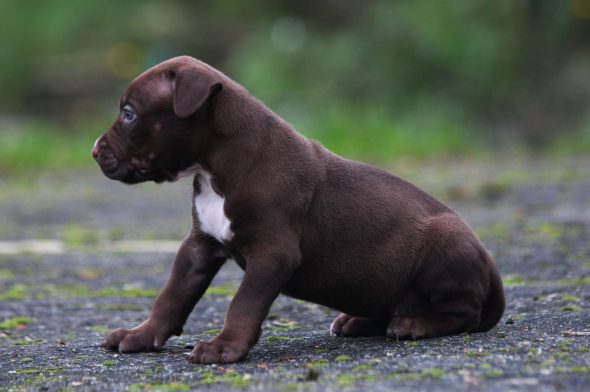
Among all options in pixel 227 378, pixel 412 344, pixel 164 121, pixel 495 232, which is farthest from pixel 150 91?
pixel 495 232

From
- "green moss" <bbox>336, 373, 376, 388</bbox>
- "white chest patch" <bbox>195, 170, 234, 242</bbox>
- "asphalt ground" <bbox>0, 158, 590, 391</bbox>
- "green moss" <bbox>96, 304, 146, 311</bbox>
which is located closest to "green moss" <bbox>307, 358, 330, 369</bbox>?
"asphalt ground" <bbox>0, 158, 590, 391</bbox>

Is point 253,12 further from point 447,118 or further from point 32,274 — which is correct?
point 32,274

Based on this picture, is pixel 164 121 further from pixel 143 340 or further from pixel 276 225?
pixel 143 340

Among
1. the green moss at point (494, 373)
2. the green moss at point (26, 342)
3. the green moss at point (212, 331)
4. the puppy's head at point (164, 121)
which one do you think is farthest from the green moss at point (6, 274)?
the green moss at point (494, 373)

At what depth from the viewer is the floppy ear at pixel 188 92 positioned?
4102mm

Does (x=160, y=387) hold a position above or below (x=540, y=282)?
below

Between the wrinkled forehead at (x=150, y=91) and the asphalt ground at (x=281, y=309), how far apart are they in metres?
0.87

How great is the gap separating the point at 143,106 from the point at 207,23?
14.3 meters

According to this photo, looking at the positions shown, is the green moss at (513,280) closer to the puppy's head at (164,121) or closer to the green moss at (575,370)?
the puppy's head at (164,121)

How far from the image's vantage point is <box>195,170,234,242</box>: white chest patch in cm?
413

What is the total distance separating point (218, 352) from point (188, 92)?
87cm

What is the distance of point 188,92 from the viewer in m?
4.11

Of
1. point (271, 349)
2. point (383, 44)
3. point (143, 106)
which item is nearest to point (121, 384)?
point (271, 349)

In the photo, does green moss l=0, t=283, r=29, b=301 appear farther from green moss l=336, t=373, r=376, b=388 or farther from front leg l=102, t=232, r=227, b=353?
green moss l=336, t=373, r=376, b=388
